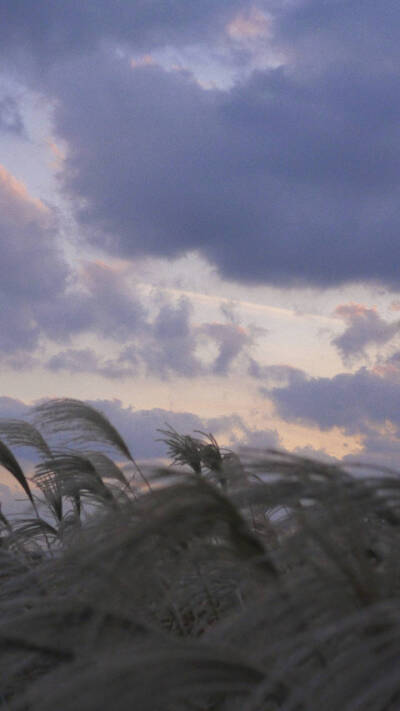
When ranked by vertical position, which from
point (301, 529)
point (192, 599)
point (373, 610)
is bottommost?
point (192, 599)

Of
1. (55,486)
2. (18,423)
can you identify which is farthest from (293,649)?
(18,423)

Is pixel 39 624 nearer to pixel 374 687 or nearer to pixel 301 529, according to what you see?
pixel 301 529

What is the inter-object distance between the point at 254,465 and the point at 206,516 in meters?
0.39

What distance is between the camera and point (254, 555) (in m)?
2.24

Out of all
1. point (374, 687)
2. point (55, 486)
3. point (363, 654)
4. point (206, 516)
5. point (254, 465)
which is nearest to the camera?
point (374, 687)

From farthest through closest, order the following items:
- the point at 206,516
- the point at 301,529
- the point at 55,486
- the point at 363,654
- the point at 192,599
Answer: the point at 55,486
the point at 192,599
the point at 301,529
the point at 206,516
the point at 363,654

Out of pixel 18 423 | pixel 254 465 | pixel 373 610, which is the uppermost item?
pixel 18 423

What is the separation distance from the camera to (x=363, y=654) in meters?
1.95

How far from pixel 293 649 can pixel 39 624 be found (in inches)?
33.6

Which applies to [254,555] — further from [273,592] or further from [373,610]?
[373,610]

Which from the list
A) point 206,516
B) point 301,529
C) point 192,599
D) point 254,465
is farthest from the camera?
point 192,599

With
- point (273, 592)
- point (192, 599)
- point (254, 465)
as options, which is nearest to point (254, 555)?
point (273, 592)

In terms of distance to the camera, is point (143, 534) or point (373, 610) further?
point (143, 534)

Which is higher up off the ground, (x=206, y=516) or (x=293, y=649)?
(x=206, y=516)
